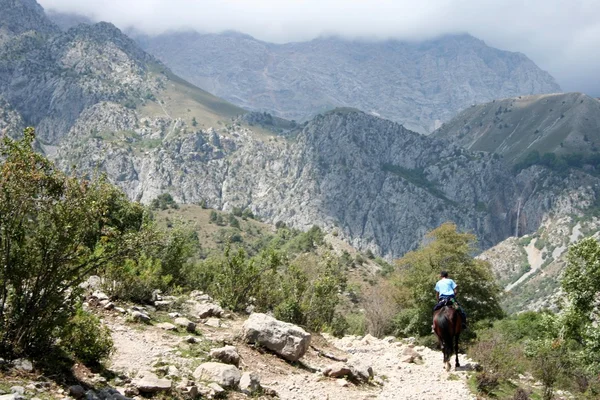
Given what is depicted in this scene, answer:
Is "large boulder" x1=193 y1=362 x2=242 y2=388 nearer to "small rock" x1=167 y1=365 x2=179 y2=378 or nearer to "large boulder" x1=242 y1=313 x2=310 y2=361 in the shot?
"small rock" x1=167 y1=365 x2=179 y2=378

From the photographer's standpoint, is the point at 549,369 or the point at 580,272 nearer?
the point at 549,369

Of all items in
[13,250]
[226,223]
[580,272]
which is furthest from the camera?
[226,223]

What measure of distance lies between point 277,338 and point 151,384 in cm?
525

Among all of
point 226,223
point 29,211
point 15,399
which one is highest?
point 29,211

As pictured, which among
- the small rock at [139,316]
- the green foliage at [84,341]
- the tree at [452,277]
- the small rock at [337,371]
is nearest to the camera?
the green foliage at [84,341]

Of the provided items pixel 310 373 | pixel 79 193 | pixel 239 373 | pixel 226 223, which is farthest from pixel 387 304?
pixel 226 223

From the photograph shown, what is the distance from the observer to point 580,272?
60.8 feet

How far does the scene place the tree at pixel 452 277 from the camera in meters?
37.2

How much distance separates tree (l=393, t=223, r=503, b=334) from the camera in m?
37.2

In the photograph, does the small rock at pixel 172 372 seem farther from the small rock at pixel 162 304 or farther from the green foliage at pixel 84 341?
the small rock at pixel 162 304

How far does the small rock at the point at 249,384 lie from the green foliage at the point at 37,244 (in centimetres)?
405

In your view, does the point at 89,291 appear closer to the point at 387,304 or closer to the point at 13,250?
the point at 13,250

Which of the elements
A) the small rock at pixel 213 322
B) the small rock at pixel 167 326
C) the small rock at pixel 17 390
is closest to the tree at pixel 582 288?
the small rock at pixel 213 322

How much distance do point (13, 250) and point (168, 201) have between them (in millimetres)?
188311
